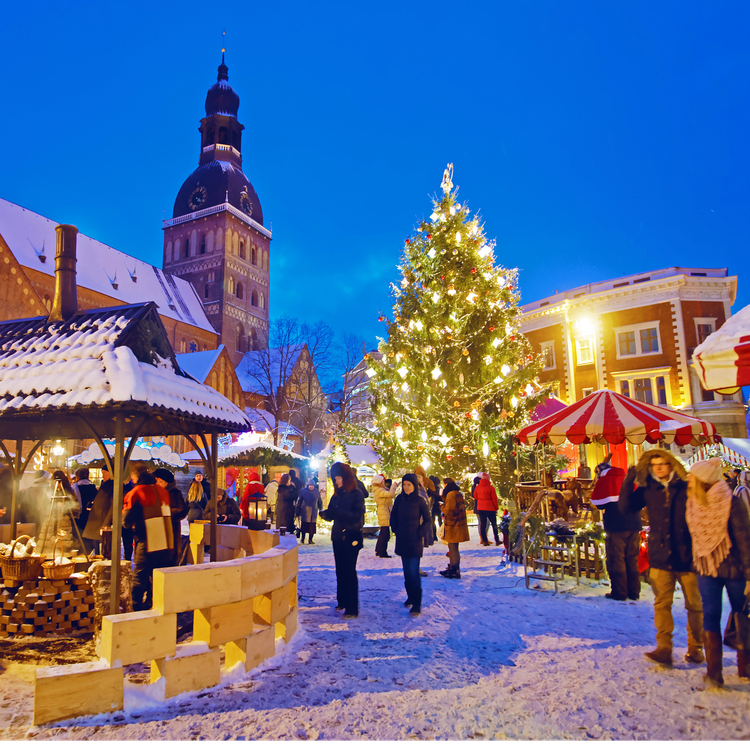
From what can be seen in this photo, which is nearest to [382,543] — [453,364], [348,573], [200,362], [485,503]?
[485,503]

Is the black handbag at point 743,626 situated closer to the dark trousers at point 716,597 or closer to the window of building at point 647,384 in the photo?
the dark trousers at point 716,597

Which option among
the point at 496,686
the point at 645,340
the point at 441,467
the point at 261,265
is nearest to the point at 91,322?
the point at 496,686

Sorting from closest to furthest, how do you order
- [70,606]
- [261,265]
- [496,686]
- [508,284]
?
1. [496,686]
2. [70,606]
3. [508,284]
4. [261,265]

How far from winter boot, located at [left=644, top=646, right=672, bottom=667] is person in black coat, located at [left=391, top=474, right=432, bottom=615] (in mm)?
2805

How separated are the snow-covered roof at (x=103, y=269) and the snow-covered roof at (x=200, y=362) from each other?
5699 mm

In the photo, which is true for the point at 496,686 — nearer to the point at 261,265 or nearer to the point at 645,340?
the point at 645,340

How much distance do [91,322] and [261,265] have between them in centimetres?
6341

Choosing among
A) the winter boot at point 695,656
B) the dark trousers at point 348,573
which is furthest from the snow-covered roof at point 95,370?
the winter boot at point 695,656

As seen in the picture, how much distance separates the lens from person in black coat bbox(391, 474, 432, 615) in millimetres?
6969

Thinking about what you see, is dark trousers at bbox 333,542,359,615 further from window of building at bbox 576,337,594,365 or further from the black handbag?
window of building at bbox 576,337,594,365

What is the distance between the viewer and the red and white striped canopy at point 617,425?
10.1 meters

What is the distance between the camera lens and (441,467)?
15344 mm

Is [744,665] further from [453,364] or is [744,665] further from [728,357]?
[453,364]

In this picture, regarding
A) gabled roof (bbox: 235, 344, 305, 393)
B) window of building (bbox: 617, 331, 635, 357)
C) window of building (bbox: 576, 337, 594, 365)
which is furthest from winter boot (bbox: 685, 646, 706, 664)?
gabled roof (bbox: 235, 344, 305, 393)
